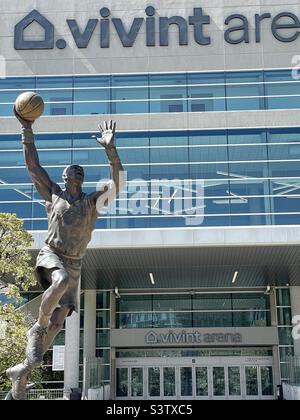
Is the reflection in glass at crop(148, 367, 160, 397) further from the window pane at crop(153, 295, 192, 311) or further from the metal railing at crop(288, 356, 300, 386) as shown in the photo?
the metal railing at crop(288, 356, 300, 386)

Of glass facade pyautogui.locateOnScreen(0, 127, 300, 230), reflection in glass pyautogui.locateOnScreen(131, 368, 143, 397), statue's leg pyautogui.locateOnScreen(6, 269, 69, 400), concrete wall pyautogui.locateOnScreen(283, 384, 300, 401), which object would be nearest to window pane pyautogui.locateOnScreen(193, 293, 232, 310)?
reflection in glass pyautogui.locateOnScreen(131, 368, 143, 397)

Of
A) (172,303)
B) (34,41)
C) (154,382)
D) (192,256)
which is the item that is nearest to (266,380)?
(154,382)

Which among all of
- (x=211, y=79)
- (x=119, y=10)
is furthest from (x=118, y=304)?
(x=119, y=10)

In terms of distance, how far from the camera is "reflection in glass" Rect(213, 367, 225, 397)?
99.1 ft

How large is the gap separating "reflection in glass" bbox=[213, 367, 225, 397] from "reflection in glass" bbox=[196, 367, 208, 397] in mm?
434

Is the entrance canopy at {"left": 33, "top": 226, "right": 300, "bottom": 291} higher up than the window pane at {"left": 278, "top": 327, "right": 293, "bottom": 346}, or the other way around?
the entrance canopy at {"left": 33, "top": 226, "right": 300, "bottom": 291}

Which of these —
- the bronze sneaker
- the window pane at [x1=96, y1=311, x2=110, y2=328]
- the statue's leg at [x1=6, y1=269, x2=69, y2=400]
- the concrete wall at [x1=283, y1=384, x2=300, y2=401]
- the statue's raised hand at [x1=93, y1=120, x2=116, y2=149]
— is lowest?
the bronze sneaker

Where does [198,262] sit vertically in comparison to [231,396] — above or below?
above

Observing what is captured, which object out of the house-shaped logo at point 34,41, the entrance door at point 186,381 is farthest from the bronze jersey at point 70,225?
the entrance door at point 186,381

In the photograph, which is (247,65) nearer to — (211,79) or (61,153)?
(211,79)

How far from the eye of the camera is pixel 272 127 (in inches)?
1052

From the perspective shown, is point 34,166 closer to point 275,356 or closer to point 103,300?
point 103,300

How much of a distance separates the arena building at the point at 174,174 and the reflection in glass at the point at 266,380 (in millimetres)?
66

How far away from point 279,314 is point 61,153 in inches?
522
